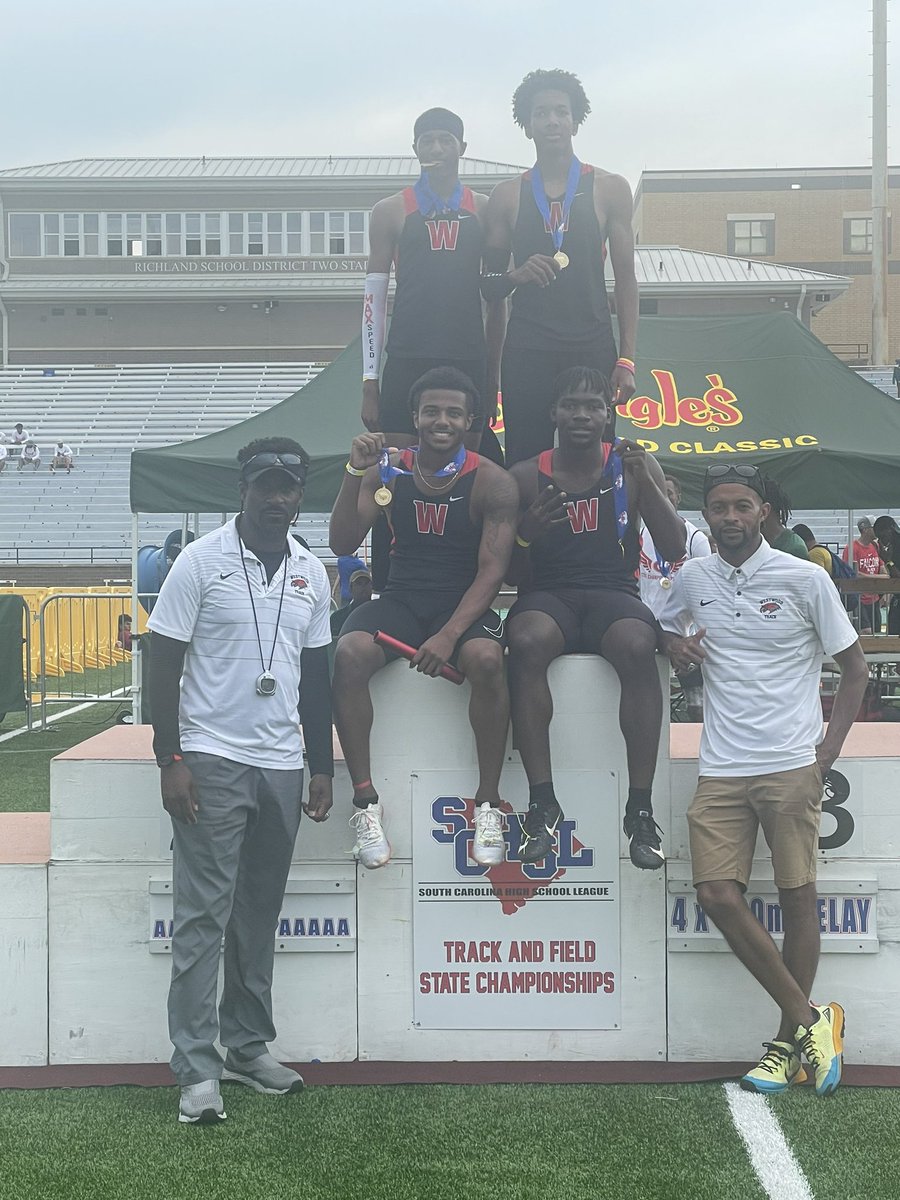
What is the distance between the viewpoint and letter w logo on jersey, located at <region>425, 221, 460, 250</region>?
16.9 feet

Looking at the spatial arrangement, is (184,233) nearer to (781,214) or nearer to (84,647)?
(781,214)

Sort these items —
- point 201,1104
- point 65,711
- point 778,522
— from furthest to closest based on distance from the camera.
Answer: point 65,711
point 778,522
point 201,1104

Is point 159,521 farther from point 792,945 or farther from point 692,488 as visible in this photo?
A: point 792,945

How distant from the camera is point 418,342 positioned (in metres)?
5.12

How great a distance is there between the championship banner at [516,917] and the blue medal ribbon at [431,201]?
213 cm

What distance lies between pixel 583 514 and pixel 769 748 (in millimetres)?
1031

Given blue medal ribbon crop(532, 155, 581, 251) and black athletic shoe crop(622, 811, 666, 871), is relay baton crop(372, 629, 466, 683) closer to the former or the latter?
black athletic shoe crop(622, 811, 666, 871)

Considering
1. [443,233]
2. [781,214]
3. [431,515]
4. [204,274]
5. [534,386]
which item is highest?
[781,214]

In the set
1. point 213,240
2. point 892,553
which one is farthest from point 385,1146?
point 213,240

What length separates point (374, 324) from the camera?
17.8 ft

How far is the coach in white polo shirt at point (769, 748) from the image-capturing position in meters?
4.38

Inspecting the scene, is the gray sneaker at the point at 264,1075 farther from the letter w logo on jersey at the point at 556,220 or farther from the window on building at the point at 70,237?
the window on building at the point at 70,237

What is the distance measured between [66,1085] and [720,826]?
233cm

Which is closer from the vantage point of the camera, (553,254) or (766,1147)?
(766,1147)
